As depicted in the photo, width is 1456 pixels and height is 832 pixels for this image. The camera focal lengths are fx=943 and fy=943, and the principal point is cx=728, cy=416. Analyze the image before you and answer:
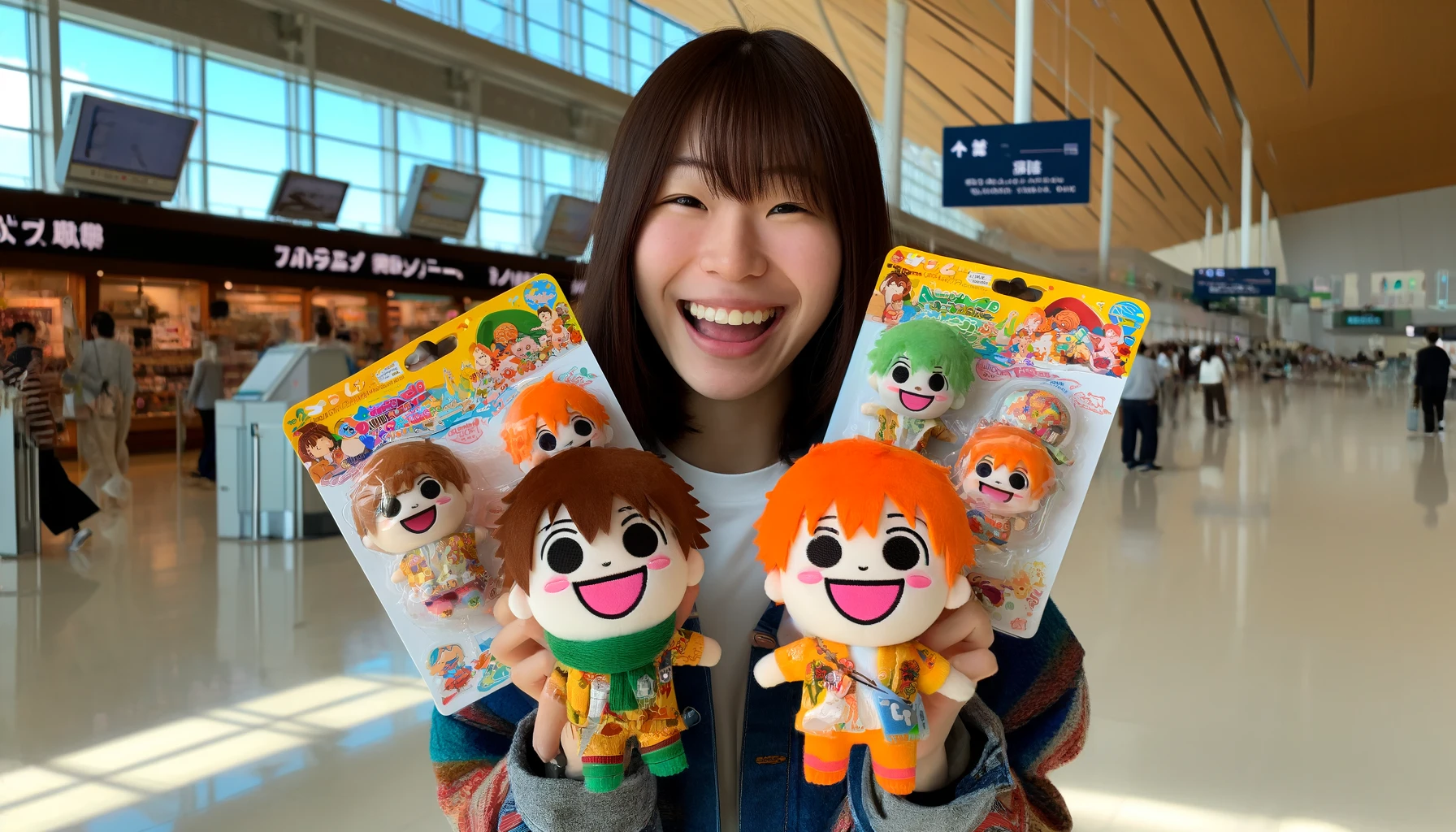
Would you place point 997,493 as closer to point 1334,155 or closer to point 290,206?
point 290,206

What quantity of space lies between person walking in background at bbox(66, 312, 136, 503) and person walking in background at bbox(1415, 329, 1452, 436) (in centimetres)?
1907

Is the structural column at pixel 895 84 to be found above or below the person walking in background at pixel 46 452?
above

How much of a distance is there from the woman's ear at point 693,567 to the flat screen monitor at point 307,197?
49.1 feet

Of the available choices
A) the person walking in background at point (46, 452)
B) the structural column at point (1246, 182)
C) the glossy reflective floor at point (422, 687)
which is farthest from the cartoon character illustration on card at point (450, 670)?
the structural column at point (1246, 182)

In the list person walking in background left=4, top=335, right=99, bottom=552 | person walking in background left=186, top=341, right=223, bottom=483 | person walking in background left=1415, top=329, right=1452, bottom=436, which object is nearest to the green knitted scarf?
person walking in background left=4, top=335, right=99, bottom=552

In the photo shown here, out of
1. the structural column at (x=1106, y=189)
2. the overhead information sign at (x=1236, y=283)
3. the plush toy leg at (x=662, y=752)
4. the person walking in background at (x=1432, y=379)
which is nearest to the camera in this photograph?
the plush toy leg at (x=662, y=752)

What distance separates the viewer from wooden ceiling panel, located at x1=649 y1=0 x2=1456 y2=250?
18.3 m

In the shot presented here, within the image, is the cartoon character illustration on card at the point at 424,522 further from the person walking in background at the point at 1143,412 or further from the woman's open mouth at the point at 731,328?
the person walking in background at the point at 1143,412

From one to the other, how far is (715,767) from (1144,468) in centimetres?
1226

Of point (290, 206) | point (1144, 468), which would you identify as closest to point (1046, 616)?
point (1144, 468)

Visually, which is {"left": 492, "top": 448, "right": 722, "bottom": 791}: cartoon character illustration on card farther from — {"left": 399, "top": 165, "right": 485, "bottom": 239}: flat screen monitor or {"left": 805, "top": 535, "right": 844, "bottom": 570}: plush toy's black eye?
{"left": 399, "top": 165, "right": 485, "bottom": 239}: flat screen monitor

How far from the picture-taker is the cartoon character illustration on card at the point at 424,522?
1095 millimetres

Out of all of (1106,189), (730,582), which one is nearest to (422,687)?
(730,582)

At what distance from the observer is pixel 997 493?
108cm
